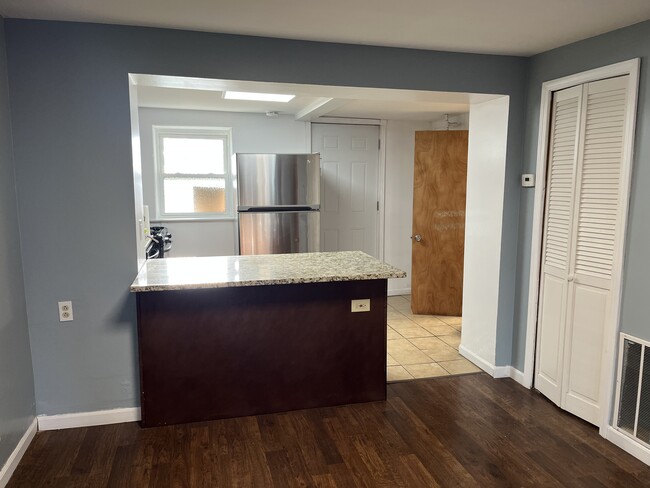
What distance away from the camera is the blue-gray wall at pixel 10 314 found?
2236 mm

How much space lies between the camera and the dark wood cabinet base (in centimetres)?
271

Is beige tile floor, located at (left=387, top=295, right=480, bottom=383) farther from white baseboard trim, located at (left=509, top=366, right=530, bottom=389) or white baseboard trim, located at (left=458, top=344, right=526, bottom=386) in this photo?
white baseboard trim, located at (left=509, top=366, right=530, bottom=389)

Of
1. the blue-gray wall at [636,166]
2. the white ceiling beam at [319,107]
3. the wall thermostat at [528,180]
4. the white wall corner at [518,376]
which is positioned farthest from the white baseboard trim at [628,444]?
the white ceiling beam at [319,107]

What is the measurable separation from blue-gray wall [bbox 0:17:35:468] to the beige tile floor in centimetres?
230

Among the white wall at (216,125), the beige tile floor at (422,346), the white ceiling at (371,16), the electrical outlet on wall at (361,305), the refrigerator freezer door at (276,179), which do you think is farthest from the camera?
the white wall at (216,125)

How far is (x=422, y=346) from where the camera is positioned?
4.08 metres

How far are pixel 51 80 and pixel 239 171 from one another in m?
2.31

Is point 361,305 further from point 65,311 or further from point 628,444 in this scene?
point 65,311

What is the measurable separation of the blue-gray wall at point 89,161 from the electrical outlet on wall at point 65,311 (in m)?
0.04

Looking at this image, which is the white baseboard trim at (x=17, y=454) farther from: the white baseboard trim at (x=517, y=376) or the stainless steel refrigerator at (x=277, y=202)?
the white baseboard trim at (x=517, y=376)

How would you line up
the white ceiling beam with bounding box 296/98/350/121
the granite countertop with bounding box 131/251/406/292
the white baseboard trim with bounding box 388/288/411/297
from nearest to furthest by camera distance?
the granite countertop with bounding box 131/251/406/292 < the white ceiling beam with bounding box 296/98/350/121 < the white baseboard trim with bounding box 388/288/411/297

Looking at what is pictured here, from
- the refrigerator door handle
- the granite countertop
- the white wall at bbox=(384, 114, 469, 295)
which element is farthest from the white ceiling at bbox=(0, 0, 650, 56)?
the white wall at bbox=(384, 114, 469, 295)

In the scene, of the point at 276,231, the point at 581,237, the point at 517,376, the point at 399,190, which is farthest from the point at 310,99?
the point at 517,376

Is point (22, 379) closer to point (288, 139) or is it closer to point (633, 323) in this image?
point (633, 323)
